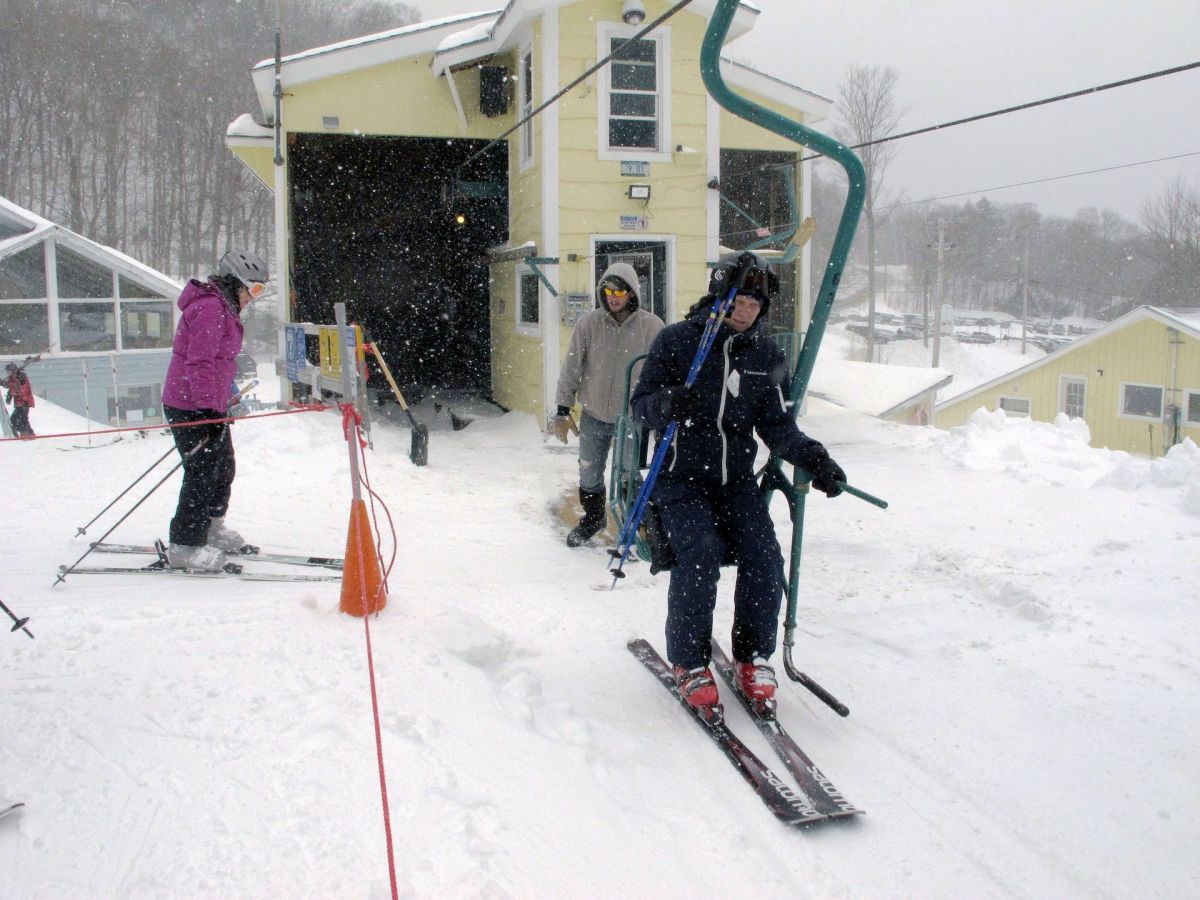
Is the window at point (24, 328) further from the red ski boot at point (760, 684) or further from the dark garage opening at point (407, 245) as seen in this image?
the red ski boot at point (760, 684)

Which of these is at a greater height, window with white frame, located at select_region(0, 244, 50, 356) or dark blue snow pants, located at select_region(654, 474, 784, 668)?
window with white frame, located at select_region(0, 244, 50, 356)

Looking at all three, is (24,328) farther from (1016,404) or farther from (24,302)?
(1016,404)

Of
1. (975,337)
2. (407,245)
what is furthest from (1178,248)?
(407,245)

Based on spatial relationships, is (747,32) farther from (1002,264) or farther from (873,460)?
(1002,264)

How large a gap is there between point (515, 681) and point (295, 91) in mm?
11048

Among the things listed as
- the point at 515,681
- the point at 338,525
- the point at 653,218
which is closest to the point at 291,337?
the point at 338,525

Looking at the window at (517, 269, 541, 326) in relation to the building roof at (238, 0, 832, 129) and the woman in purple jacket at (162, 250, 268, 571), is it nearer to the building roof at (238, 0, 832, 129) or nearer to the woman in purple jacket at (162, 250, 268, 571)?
the building roof at (238, 0, 832, 129)

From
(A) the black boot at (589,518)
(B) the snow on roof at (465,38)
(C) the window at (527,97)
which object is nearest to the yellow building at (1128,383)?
(C) the window at (527,97)

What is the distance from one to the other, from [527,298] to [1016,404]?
29819mm

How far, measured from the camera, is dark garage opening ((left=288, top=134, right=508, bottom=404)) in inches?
597

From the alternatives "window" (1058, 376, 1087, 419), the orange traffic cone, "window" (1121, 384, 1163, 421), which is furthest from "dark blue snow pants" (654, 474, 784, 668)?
"window" (1058, 376, 1087, 419)

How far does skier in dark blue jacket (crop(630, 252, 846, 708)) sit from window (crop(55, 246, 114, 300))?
2026cm

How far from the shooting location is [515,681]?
3.62m

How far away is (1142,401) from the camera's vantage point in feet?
104
